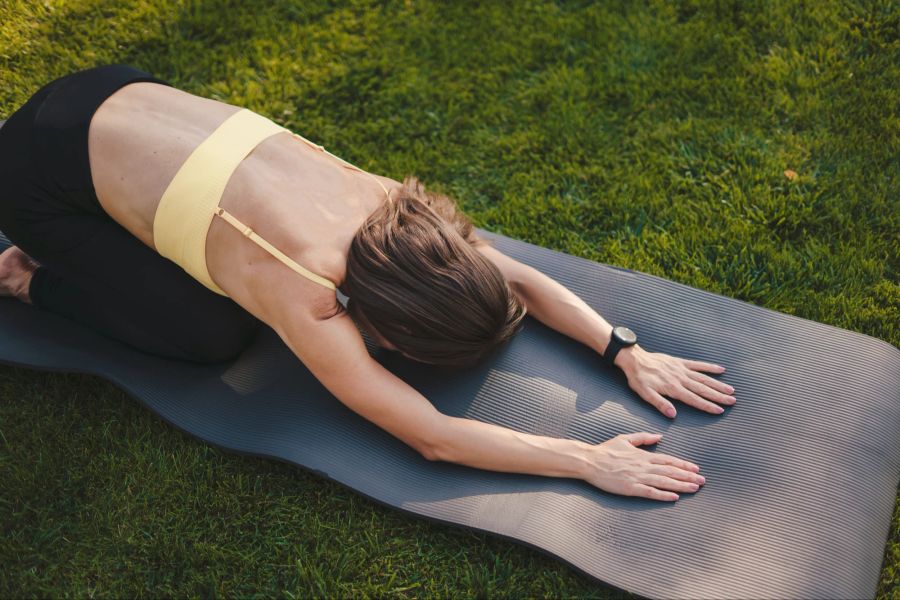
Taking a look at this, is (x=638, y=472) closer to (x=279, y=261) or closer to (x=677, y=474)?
(x=677, y=474)

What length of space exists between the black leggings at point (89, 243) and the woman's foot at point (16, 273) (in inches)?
10.4

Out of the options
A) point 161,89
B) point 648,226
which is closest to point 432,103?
point 648,226

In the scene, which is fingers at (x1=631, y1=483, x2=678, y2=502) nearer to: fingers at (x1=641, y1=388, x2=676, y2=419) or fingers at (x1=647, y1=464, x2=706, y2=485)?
fingers at (x1=647, y1=464, x2=706, y2=485)

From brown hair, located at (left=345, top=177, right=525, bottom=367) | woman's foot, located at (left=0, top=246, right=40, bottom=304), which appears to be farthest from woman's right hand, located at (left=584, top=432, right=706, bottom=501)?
woman's foot, located at (left=0, top=246, right=40, bottom=304)

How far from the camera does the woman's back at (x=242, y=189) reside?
246cm

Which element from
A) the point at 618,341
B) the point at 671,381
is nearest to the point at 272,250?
the point at 618,341

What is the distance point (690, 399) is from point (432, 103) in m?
2.26

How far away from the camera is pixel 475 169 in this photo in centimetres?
397

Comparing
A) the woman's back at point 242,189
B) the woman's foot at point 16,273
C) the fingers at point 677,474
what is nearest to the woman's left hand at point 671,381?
the fingers at point 677,474

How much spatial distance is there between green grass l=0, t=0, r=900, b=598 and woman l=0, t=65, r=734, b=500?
1.30 feet

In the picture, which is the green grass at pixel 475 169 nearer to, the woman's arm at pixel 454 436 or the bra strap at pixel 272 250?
the woman's arm at pixel 454 436

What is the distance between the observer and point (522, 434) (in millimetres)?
2662

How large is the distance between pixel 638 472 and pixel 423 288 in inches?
39.9

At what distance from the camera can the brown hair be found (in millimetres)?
2416
